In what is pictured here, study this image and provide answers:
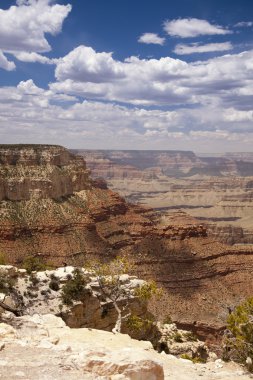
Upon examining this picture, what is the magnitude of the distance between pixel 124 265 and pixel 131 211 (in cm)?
6842

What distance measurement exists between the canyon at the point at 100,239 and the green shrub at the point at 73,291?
29.5 m

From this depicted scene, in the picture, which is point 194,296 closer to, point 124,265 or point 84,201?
point 84,201

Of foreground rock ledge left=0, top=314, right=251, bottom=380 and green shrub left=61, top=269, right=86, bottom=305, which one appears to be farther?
green shrub left=61, top=269, right=86, bottom=305

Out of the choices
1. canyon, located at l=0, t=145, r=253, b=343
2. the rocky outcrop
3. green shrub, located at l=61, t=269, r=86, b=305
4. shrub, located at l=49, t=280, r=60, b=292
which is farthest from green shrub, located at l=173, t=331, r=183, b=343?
canyon, located at l=0, t=145, r=253, b=343

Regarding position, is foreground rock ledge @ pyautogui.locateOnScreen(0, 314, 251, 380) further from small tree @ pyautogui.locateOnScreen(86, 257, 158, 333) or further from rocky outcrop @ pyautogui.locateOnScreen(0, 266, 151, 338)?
rocky outcrop @ pyautogui.locateOnScreen(0, 266, 151, 338)

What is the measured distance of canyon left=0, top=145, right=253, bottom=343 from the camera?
68.4 metres

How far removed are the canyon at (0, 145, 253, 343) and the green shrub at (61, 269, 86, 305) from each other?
29542 mm

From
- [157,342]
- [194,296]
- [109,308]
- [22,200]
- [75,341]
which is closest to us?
[75,341]

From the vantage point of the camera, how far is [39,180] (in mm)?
76938

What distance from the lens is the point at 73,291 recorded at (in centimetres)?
3203

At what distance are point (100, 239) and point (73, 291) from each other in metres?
46.7

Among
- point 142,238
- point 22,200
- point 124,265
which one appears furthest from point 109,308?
point 142,238

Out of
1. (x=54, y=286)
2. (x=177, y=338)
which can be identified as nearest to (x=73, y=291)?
(x=54, y=286)

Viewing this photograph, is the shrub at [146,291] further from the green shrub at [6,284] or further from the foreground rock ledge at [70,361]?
the foreground rock ledge at [70,361]
